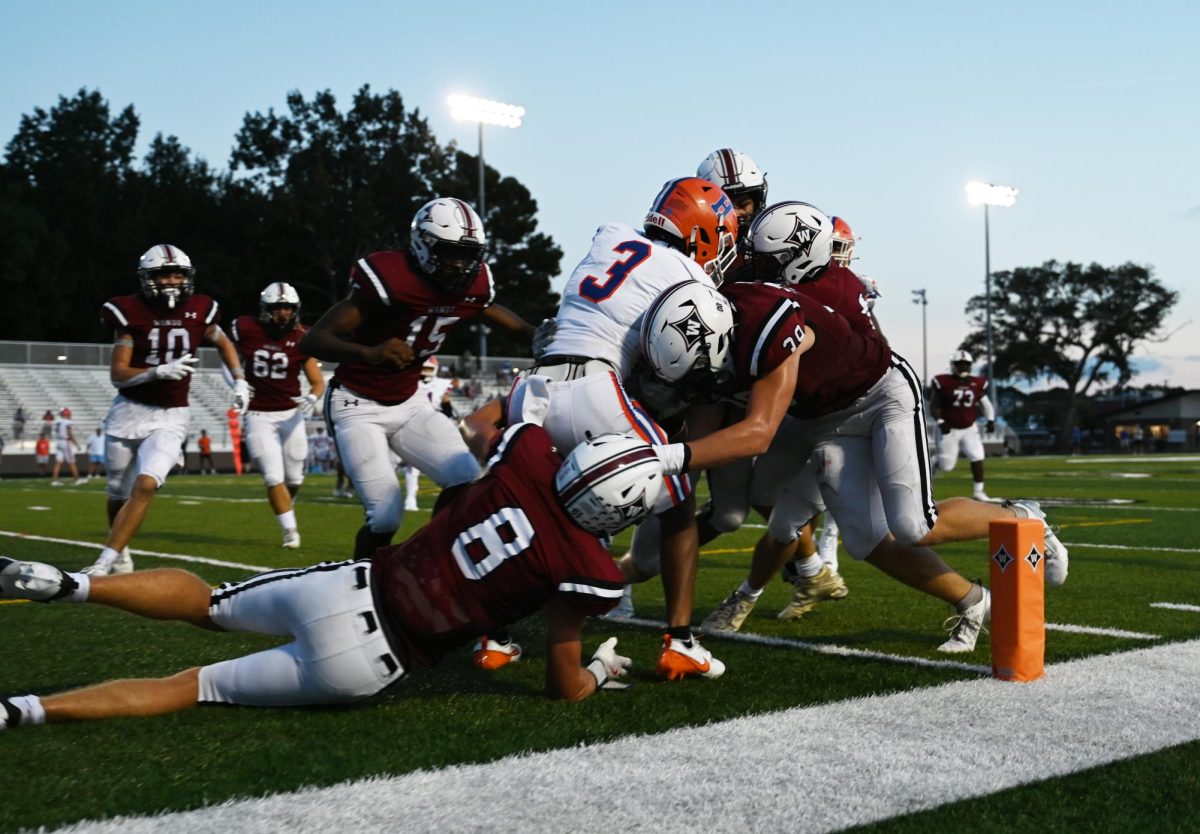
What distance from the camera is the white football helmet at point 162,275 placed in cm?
706

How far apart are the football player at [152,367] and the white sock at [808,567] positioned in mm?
3791

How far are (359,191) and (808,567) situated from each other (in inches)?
2085

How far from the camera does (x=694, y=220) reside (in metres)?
4.41

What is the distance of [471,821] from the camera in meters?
2.38

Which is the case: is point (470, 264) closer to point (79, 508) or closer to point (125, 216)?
point (79, 508)

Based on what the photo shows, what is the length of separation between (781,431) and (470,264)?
1.44 meters

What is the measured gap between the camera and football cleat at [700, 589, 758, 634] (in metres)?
4.90

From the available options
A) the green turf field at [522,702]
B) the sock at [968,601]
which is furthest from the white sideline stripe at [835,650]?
the sock at [968,601]

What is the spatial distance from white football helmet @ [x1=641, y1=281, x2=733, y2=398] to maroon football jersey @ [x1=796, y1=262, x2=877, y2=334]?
0.86 meters

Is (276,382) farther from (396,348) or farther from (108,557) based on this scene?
(396,348)

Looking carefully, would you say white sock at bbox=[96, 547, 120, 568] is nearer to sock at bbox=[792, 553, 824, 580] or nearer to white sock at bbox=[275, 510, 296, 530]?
white sock at bbox=[275, 510, 296, 530]

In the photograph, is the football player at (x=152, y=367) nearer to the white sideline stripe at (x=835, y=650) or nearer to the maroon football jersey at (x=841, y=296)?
the white sideline stripe at (x=835, y=650)

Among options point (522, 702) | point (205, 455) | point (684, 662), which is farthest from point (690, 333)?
point (205, 455)

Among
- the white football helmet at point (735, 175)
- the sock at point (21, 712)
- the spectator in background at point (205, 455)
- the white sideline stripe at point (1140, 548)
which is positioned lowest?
the spectator in background at point (205, 455)
